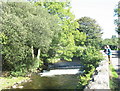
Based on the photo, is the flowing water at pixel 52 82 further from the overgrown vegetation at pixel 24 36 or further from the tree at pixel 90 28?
the tree at pixel 90 28

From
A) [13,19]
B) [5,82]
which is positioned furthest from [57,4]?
[5,82]

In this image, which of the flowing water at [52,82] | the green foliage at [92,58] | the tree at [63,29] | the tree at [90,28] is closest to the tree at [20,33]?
the flowing water at [52,82]

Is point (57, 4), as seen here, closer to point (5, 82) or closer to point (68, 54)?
point (68, 54)

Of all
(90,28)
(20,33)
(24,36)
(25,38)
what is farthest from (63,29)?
(90,28)

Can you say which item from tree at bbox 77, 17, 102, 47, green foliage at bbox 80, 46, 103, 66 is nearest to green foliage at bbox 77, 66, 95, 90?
green foliage at bbox 80, 46, 103, 66

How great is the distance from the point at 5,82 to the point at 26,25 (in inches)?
232

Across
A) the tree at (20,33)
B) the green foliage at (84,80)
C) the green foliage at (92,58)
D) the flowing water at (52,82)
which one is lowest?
the flowing water at (52,82)

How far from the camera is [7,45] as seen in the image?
49.4ft

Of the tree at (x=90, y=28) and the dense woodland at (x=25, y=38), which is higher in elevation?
the tree at (x=90, y=28)

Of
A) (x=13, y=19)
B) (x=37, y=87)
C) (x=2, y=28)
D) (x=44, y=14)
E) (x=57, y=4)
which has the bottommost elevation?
(x=37, y=87)

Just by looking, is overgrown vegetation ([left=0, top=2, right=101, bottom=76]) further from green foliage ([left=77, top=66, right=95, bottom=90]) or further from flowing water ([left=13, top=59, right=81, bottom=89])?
green foliage ([left=77, top=66, right=95, bottom=90])

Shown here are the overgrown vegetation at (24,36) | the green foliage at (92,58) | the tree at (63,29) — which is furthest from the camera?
the tree at (63,29)

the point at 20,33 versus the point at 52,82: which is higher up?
the point at 20,33

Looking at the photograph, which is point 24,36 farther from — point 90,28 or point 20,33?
point 90,28
